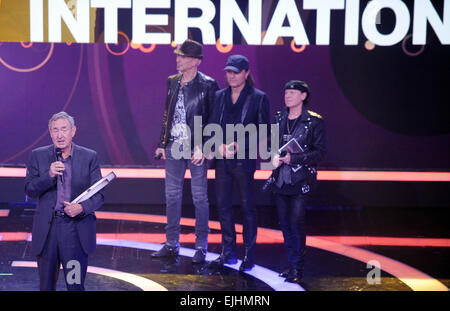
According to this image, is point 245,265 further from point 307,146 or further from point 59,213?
point 59,213

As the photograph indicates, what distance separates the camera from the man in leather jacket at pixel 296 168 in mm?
4801

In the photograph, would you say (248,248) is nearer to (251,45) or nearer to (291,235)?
(291,235)

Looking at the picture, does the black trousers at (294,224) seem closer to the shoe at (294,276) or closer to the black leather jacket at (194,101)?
the shoe at (294,276)

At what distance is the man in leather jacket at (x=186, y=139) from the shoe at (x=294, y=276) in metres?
0.84

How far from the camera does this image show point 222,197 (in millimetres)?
5203

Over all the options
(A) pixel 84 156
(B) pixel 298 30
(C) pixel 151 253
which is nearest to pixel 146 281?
(C) pixel 151 253

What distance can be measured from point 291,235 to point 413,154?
3346 mm

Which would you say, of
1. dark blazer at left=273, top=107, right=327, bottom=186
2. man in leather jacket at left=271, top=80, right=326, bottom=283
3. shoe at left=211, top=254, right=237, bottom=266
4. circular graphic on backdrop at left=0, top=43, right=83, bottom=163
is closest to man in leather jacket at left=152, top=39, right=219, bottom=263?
shoe at left=211, top=254, right=237, bottom=266

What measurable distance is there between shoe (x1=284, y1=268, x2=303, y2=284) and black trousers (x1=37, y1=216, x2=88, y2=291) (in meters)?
1.76

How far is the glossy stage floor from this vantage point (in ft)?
15.7

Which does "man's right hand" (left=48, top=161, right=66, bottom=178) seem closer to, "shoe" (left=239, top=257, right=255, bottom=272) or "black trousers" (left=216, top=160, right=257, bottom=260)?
"black trousers" (left=216, top=160, right=257, bottom=260)

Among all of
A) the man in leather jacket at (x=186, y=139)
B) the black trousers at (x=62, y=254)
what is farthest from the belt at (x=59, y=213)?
the man in leather jacket at (x=186, y=139)

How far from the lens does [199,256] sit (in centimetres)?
536
